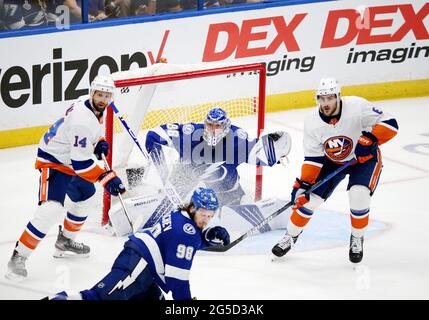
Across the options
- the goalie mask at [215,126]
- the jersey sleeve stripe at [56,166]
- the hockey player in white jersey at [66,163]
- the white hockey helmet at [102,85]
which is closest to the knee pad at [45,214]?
the hockey player in white jersey at [66,163]

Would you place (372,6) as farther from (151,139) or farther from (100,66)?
(151,139)

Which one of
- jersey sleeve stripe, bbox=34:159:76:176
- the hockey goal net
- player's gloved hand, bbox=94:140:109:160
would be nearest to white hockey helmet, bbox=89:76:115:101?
player's gloved hand, bbox=94:140:109:160

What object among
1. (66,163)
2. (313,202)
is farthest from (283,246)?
(66,163)

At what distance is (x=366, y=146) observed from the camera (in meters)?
6.10

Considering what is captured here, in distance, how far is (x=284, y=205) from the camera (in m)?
6.86

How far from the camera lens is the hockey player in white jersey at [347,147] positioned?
6160 mm

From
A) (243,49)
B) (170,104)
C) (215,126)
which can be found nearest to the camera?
(215,126)

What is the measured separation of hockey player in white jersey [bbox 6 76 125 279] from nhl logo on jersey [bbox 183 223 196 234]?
3.95 feet

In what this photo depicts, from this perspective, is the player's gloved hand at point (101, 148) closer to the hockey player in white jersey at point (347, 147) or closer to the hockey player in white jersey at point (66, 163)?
the hockey player in white jersey at point (66, 163)

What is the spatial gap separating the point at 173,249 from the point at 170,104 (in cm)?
328

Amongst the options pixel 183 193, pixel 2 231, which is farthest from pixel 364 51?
pixel 2 231

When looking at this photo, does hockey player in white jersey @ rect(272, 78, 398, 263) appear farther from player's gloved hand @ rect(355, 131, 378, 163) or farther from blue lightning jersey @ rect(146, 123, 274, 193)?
blue lightning jersey @ rect(146, 123, 274, 193)

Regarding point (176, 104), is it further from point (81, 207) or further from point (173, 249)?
point (173, 249)

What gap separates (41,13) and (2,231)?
2.06 m
